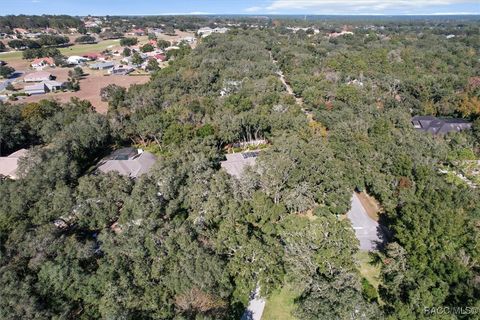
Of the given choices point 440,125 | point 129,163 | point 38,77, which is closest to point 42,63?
point 38,77

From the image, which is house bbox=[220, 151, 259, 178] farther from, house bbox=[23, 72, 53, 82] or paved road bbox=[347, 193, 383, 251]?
house bbox=[23, 72, 53, 82]

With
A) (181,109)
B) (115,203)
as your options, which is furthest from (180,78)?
(115,203)

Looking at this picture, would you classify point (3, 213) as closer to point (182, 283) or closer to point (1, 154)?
point (182, 283)

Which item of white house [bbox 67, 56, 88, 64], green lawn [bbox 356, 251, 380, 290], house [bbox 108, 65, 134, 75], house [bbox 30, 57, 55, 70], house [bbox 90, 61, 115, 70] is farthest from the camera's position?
white house [bbox 67, 56, 88, 64]

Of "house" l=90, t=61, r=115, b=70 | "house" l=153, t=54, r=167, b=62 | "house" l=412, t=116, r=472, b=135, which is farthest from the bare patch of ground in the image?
"house" l=90, t=61, r=115, b=70

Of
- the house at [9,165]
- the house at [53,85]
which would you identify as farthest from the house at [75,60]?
the house at [9,165]

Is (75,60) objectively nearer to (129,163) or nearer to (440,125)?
(129,163)
